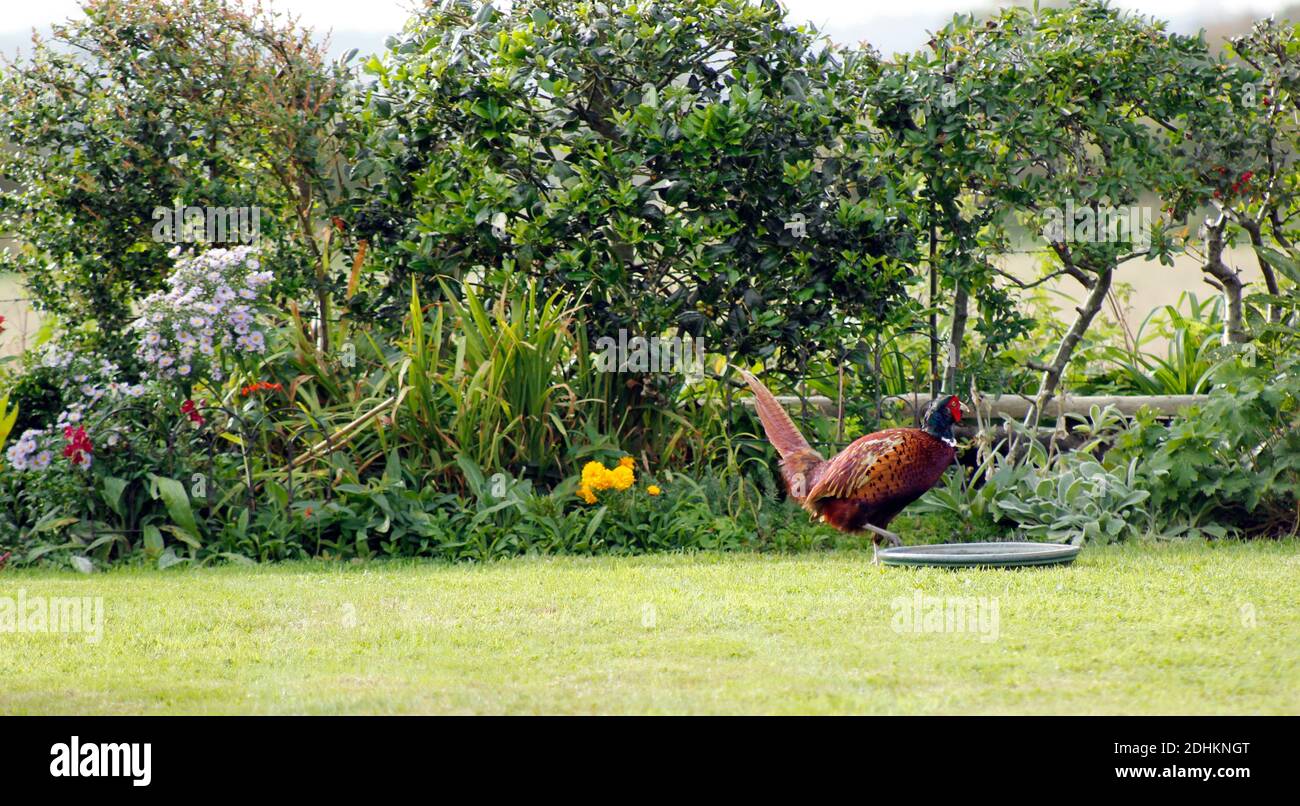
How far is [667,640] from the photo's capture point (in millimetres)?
4508

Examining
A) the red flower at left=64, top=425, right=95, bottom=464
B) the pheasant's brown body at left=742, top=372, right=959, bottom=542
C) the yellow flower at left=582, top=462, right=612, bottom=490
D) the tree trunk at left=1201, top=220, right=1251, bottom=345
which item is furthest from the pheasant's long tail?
the red flower at left=64, top=425, right=95, bottom=464

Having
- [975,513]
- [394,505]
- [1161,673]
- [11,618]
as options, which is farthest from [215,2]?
[1161,673]

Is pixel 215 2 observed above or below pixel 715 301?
above

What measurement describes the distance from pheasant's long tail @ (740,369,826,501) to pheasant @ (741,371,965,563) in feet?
0.13

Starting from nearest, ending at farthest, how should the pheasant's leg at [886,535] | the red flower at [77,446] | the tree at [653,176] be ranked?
the pheasant's leg at [886,535]
the red flower at [77,446]
the tree at [653,176]

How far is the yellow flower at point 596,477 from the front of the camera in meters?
6.62

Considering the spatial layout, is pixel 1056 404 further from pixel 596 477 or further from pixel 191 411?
pixel 191 411

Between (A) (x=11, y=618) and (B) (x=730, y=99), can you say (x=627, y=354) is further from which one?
(A) (x=11, y=618)

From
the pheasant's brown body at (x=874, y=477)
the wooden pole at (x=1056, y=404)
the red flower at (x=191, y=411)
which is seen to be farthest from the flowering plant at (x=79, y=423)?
the wooden pole at (x=1056, y=404)

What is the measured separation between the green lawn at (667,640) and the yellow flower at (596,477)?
0.53 m

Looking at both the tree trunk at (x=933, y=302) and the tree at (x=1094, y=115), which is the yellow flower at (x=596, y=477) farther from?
the tree at (x=1094, y=115)

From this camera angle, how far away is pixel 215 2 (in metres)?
7.62

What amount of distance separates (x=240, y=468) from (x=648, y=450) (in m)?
2.16

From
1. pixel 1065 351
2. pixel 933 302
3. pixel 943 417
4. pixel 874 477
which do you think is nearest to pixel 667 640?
pixel 874 477
